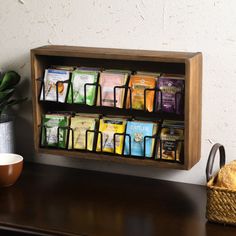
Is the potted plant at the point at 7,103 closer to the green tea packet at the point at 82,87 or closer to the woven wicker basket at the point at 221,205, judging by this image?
the green tea packet at the point at 82,87

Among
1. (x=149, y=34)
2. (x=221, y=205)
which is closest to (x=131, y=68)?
(x=149, y=34)

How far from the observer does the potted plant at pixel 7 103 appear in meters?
2.28

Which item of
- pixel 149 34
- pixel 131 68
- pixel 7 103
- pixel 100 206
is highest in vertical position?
pixel 149 34

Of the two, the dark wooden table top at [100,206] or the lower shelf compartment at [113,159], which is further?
the lower shelf compartment at [113,159]

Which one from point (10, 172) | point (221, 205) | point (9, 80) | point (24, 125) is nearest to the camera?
point (221, 205)

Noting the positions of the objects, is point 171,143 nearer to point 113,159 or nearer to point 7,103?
point 113,159

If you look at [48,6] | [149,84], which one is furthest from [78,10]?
[149,84]

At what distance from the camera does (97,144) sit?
6.89 feet

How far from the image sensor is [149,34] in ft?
6.87

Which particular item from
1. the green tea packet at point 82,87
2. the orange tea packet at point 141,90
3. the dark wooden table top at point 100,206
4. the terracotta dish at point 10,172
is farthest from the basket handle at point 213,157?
the terracotta dish at point 10,172

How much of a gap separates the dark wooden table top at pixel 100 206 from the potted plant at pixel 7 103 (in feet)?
0.44

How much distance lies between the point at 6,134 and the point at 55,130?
0.25 metres

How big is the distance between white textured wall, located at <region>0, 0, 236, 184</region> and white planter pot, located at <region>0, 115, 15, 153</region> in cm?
11

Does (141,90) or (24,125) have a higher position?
(141,90)
